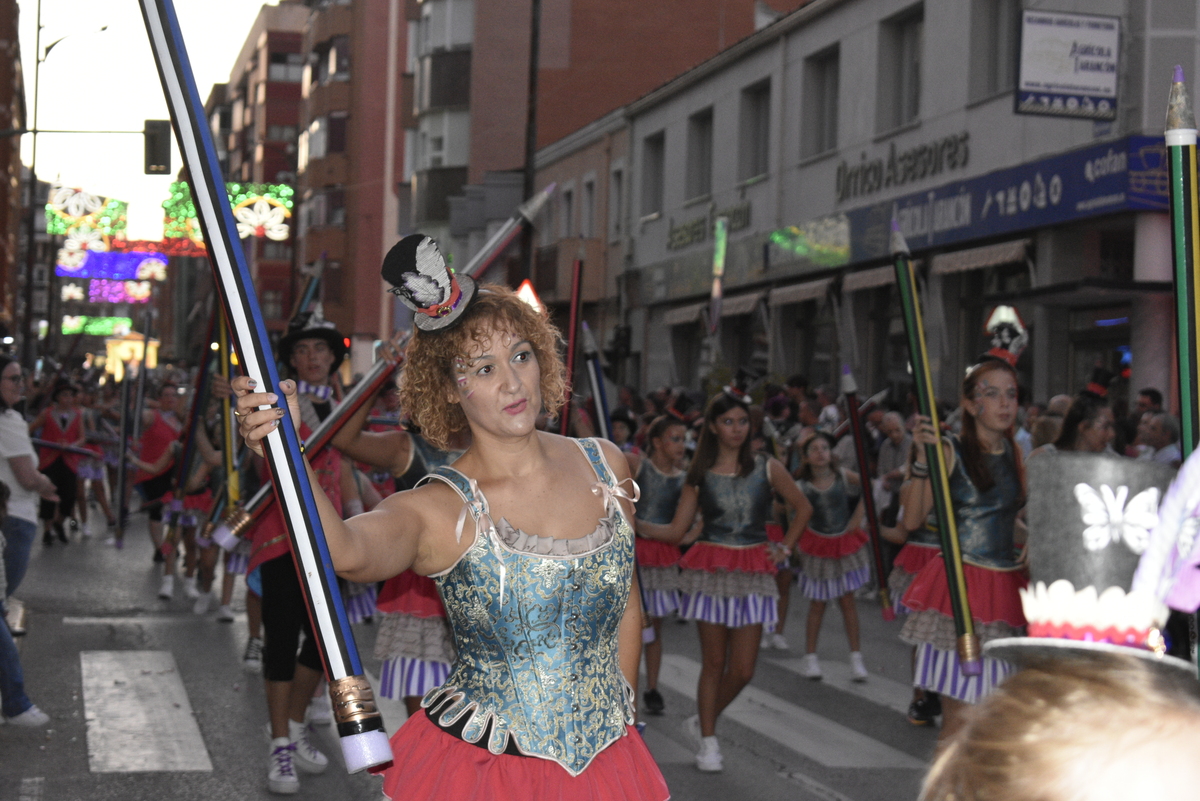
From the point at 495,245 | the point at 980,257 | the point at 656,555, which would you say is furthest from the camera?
the point at 980,257

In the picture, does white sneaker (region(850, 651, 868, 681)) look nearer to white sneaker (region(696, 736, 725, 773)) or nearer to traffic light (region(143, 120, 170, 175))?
white sneaker (region(696, 736, 725, 773))

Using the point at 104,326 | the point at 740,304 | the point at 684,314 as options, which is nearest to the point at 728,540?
the point at 740,304

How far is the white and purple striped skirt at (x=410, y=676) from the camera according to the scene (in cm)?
648

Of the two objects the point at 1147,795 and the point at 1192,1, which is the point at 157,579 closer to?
the point at 1192,1

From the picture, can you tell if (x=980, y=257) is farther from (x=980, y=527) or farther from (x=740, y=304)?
(x=980, y=527)

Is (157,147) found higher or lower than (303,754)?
higher

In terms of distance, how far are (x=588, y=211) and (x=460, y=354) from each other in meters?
31.0

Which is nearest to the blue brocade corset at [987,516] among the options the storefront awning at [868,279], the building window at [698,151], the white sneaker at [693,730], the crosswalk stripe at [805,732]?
the crosswalk stripe at [805,732]

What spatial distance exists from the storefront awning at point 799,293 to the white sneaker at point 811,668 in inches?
477

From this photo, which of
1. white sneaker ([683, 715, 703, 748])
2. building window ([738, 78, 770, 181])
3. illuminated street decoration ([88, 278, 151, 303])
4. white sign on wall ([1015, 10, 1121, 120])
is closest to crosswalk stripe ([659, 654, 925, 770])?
white sneaker ([683, 715, 703, 748])

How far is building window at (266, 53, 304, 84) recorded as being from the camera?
83375 mm

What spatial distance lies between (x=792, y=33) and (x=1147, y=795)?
77.7 feet

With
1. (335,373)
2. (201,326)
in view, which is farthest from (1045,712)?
(201,326)

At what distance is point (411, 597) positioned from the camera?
6594mm
